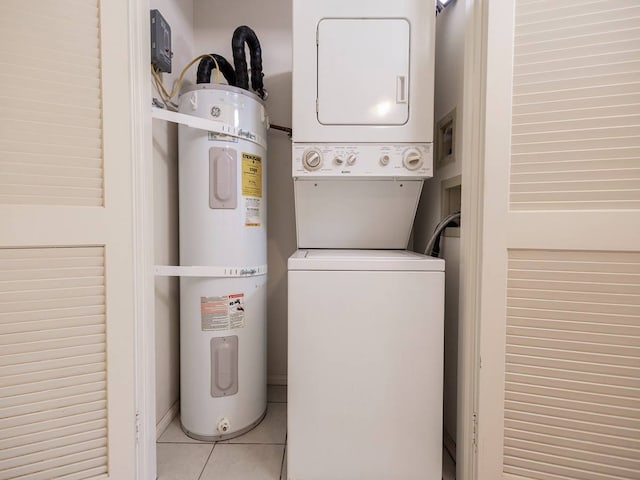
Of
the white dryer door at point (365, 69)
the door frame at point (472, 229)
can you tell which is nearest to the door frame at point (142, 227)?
the white dryer door at point (365, 69)

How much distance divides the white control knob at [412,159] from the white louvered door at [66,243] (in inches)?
42.8

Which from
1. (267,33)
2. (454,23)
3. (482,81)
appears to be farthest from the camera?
(267,33)

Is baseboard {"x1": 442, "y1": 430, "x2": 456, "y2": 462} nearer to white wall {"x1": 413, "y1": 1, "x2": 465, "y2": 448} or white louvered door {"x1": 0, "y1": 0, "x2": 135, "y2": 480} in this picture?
white wall {"x1": 413, "y1": 1, "x2": 465, "y2": 448}

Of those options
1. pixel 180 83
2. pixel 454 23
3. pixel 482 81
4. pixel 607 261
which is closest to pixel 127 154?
pixel 180 83

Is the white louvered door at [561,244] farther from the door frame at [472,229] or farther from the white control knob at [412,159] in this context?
the white control knob at [412,159]

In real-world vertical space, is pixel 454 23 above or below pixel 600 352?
above

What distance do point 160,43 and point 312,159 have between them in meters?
0.89

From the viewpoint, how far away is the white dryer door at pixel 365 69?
122 cm

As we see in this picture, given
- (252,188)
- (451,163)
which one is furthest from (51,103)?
(451,163)

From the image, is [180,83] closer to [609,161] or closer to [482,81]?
[482,81]

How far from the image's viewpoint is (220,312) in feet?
4.33

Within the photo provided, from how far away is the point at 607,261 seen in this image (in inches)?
35.1

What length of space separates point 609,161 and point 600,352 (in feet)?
2.04

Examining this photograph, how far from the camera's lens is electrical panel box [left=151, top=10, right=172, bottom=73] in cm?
126
